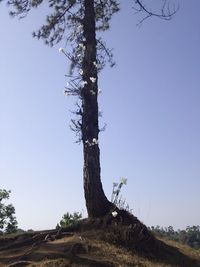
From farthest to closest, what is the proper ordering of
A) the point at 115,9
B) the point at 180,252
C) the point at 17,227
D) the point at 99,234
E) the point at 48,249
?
1. the point at 17,227
2. the point at 115,9
3. the point at 180,252
4. the point at 99,234
5. the point at 48,249

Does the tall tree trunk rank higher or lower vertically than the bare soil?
higher

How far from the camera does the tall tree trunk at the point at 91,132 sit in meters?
11.3

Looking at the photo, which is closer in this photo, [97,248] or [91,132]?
[97,248]

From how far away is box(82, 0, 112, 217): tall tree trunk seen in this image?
1134 cm

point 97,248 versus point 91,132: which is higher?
point 91,132

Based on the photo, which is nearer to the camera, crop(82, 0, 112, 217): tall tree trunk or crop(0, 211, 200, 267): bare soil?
crop(0, 211, 200, 267): bare soil

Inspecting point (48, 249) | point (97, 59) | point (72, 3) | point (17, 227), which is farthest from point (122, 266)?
point (17, 227)

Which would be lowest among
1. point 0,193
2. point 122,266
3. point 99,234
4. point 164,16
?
point 122,266

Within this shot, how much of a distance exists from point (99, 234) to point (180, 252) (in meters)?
2.01

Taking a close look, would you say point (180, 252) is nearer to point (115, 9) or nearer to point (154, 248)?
point (154, 248)

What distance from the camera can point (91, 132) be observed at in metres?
11.7

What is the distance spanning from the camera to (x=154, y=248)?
10.5 meters

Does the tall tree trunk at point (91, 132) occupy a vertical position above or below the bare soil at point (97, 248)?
above

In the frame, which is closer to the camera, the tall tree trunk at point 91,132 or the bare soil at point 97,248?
the bare soil at point 97,248
